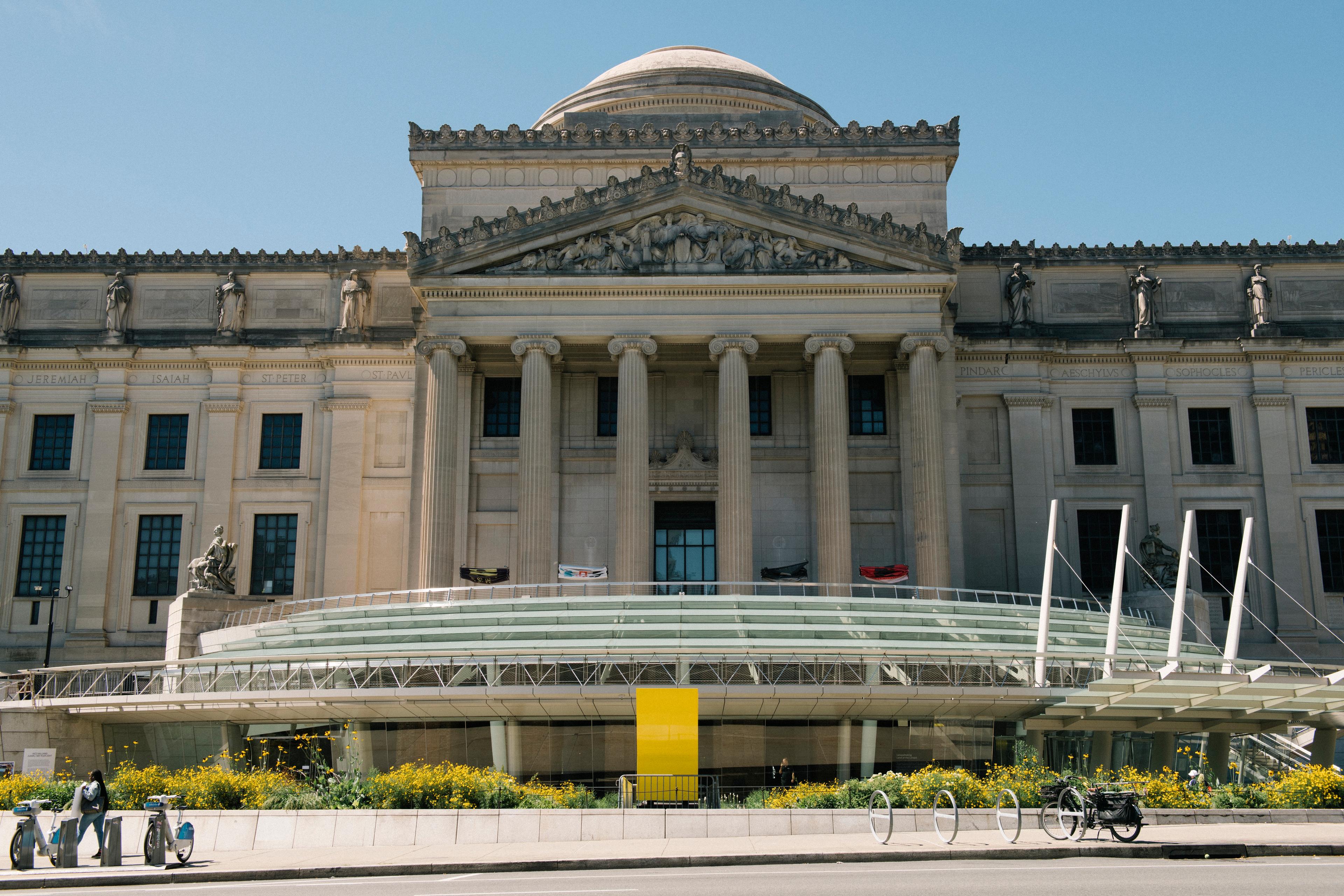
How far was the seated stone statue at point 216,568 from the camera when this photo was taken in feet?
163

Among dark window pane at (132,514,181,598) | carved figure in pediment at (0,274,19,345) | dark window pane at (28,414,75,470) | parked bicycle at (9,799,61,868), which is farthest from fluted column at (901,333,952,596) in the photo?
carved figure in pediment at (0,274,19,345)

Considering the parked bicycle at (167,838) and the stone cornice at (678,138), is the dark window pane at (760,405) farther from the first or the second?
the parked bicycle at (167,838)

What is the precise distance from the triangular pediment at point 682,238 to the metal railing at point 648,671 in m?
19.5

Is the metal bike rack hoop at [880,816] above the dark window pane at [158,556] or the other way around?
the other way around

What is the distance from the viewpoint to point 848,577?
159 feet

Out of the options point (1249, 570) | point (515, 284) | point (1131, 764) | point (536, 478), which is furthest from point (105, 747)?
point (1249, 570)

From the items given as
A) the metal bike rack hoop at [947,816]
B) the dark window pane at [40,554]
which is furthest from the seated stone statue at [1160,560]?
the dark window pane at [40,554]

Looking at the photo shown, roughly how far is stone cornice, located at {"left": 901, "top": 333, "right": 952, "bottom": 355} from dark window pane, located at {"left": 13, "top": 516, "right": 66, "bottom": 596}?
3698cm

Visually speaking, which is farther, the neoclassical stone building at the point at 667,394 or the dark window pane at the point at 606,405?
the dark window pane at the point at 606,405

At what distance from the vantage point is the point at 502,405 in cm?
5534

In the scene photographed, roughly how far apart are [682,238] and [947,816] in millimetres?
30755

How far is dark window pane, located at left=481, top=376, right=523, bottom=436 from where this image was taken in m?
54.9

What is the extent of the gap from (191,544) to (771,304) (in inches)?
1065

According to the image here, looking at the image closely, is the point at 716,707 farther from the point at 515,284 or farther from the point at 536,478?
the point at 515,284
